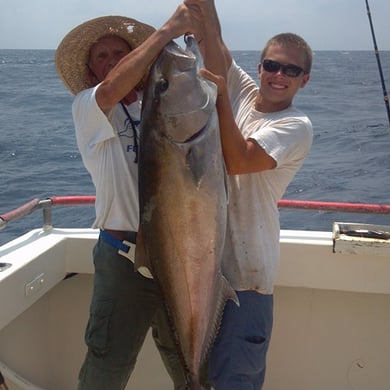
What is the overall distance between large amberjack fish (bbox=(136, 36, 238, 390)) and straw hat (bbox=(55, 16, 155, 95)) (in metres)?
0.87

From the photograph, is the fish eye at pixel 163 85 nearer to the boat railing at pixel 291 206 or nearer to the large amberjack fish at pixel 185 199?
the large amberjack fish at pixel 185 199

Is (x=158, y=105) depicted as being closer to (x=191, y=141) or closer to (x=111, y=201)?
(x=191, y=141)

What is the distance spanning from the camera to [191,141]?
2.24 m

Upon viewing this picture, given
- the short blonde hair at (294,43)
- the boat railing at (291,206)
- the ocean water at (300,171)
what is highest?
the short blonde hair at (294,43)

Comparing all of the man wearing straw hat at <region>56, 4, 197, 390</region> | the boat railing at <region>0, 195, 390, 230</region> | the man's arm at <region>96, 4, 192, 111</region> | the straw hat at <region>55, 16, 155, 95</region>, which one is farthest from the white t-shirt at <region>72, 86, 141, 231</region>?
A: the boat railing at <region>0, 195, 390, 230</region>

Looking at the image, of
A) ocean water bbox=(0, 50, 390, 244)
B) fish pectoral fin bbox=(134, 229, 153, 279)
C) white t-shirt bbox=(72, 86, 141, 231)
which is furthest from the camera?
ocean water bbox=(0, 50, 390, 244)

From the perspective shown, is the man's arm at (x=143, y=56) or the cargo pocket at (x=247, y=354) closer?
the man's arm at (x=143, y=56)

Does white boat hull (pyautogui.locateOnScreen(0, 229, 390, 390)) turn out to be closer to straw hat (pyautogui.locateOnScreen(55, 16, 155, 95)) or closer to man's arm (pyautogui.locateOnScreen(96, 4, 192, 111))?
straw hat (pyautogui.locateOnScreen(55, 16, 155, 95))

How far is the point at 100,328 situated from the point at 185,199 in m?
0.87

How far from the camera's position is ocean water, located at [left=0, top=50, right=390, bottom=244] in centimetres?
902

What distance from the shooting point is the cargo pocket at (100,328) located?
9.06 ft

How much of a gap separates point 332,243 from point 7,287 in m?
1.84

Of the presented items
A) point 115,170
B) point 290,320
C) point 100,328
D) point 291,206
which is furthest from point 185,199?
point 290,320

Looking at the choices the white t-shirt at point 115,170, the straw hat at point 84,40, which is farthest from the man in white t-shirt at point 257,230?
the straw hat at point 84,40
